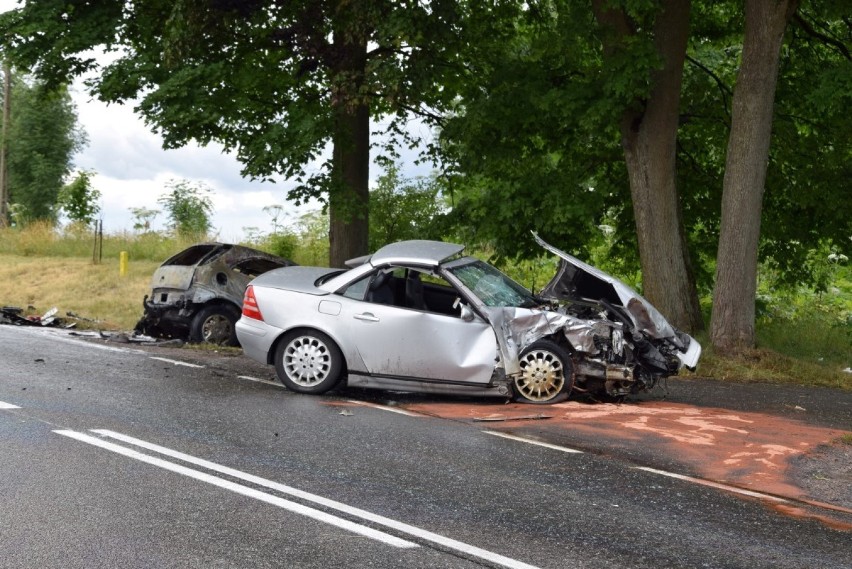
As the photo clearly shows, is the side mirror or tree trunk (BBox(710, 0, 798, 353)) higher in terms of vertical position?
tree trunk (BBox(710, 0, 798, 353))

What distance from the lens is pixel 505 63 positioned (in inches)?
804

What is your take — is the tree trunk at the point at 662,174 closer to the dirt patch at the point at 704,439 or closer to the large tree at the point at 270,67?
the large tree at the point at 270,67

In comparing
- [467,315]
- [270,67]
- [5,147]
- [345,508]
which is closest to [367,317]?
[467,315]

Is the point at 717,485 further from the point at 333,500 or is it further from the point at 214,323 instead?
the point at 214,323

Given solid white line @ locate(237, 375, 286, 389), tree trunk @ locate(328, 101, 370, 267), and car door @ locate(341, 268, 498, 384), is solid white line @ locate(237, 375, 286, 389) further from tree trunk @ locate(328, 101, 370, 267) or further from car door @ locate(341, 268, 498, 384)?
tree trunk @ locate(328, 101, 370, 267)

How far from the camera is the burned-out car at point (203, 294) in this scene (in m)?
16.4

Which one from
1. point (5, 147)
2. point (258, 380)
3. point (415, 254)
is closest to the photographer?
point (415, 254)

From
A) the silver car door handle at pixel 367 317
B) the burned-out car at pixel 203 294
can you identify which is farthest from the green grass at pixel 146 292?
the burned-out car at pixel 203 294

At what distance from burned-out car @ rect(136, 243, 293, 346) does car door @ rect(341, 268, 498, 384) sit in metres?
5.21

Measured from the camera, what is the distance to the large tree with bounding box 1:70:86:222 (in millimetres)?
58812

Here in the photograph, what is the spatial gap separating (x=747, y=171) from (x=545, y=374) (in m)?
7.04

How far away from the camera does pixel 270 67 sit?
23.2 m

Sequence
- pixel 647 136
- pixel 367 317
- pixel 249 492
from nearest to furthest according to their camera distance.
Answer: pixel 249 492, pixel 367 317, pixel 647 136

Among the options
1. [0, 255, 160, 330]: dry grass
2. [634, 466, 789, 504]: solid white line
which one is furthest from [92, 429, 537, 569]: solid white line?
[0, 255, 160, 330]: dry grass
